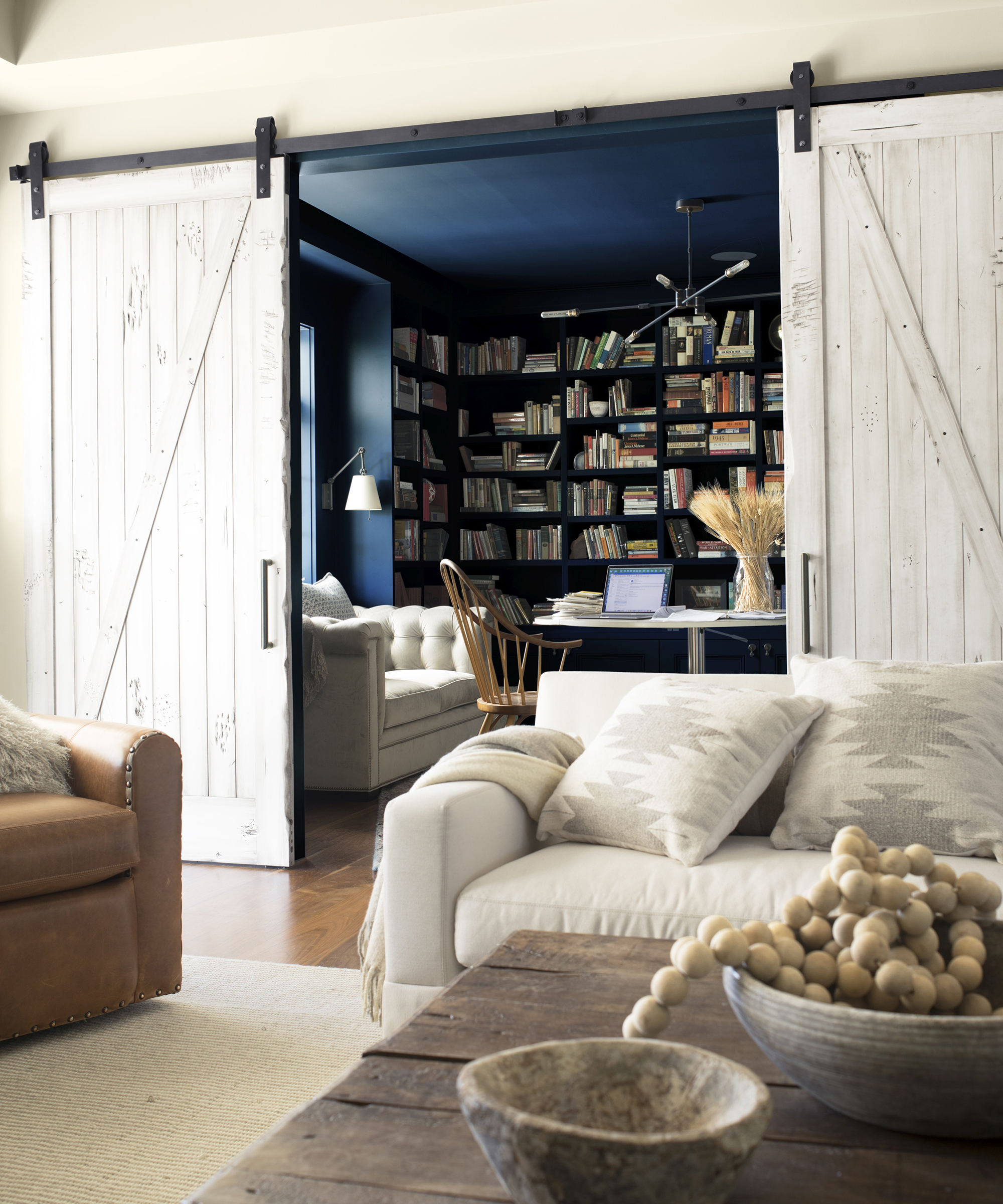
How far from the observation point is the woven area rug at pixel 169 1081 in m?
1.86

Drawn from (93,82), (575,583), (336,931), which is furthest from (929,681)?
(575,583)

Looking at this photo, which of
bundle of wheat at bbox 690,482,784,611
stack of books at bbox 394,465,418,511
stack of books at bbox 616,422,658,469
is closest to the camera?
bundle of wheat at bbox 690,482,784,611

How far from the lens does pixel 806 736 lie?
2359 millimetres

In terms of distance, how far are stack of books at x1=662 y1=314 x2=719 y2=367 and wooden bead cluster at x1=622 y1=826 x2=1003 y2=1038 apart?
279 inches

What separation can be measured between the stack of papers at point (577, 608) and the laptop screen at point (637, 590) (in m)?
0.35

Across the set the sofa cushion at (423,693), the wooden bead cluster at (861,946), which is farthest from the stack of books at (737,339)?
the wooden bead cluster at (861,946)

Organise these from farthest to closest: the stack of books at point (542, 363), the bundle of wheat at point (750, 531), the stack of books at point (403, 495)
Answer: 1. the stack of books at point (542, 363)
2. the stack of books at point (403, 495)
3. the bundle of wheat at point (750, 531)

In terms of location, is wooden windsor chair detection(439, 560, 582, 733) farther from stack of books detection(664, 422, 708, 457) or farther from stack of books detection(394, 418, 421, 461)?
stack of books detection(664, 422, 708, 457)

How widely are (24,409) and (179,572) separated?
900 mm

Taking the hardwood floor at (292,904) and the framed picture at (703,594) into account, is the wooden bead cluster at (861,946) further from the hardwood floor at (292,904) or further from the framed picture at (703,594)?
the framed picture at (703,594)

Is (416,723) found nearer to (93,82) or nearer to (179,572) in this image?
(179,572)

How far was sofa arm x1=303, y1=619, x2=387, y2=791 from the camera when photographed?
197 inches

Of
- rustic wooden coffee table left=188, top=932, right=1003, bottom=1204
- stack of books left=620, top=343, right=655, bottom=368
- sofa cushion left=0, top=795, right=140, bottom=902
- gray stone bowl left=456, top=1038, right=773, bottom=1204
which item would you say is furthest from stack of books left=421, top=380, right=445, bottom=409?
gray stone bowl left=456, top=1038, right=773, bottom=1204

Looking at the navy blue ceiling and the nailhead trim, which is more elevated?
the navy blue ceiling
